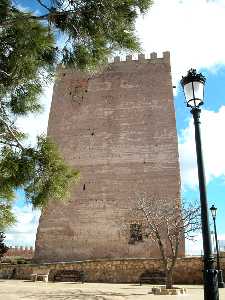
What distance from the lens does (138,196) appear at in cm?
2130

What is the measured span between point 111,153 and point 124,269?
6966 millimetres

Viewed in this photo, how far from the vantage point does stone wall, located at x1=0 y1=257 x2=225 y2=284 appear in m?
17.4

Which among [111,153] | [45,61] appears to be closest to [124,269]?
[111,153]

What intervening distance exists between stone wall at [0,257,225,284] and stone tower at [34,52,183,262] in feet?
7.55

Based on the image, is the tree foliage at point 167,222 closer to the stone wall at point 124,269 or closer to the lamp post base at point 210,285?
the stone wall at point 124,269

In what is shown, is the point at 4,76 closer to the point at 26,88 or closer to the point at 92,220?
the point at 26,88

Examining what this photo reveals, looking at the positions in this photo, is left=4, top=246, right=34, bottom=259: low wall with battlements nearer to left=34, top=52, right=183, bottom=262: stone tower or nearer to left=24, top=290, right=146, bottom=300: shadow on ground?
left=34, top=52, right=183, bottom=262: stone tower

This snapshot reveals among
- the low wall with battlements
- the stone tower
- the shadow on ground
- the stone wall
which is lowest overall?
the shadow on ground

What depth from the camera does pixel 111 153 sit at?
75.9 ft

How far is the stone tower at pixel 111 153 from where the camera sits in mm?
21688

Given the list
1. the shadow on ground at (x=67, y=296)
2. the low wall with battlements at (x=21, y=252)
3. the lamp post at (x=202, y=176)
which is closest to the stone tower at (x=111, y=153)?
the low wall with battlements at (x=21, y=252)

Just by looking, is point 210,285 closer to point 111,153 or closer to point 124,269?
point 124,269

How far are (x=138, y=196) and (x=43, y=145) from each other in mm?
15669

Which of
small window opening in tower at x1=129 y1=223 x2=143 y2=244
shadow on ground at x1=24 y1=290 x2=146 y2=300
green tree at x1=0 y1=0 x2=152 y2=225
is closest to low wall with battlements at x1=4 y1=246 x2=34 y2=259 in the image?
small window opening in tower at x1=129 y1=223 x2=143 y2=244
